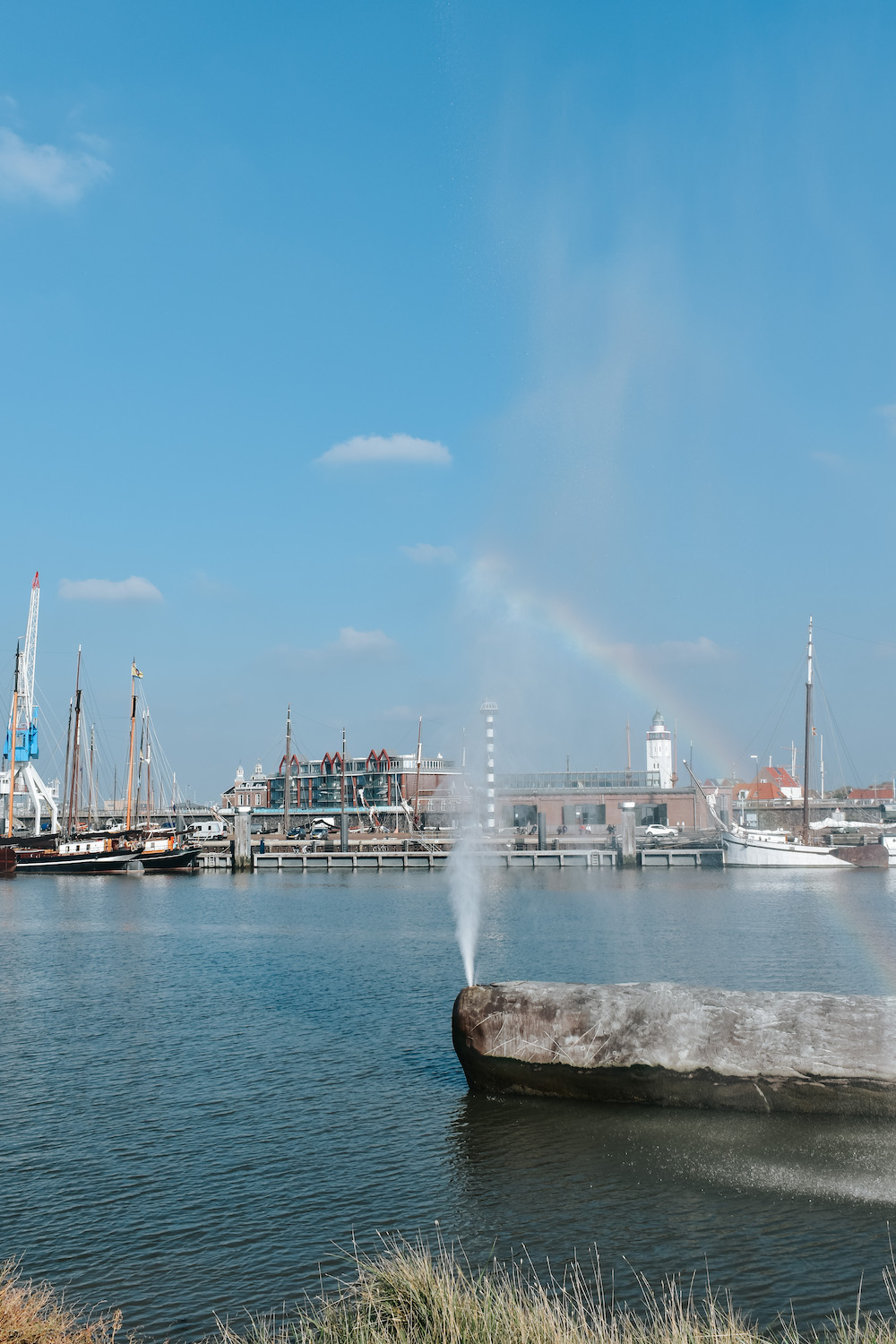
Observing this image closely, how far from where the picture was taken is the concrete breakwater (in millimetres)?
14023

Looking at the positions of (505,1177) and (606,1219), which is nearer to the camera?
(606,1219)

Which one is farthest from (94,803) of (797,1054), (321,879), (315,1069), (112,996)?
(797,1054)

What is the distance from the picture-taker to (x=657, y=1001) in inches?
596

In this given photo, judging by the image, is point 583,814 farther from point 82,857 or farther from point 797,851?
point 82,857

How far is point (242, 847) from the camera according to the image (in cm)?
9238

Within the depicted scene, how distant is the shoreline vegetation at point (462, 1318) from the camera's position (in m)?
7.25

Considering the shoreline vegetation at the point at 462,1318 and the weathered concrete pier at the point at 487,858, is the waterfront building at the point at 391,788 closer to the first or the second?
the weathered concrete pier at the point at 487,858

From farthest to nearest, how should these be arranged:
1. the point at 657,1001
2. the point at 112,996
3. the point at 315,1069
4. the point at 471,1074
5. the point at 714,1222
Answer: the point at 112,996 → the point at 315,1069 → the point at 471,1074 → the point at 657,1001 → the point at 714,1222

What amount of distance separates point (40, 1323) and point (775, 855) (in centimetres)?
8718

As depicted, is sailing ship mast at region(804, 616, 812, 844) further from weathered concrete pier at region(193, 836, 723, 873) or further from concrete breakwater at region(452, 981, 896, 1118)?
concrete breakwater at region(452, 981, 896, 1118)

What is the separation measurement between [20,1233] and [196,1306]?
339cm

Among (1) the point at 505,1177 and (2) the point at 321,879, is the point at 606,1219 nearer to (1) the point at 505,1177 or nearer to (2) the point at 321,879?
(1) the point at 505,1177

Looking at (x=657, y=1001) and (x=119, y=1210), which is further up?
(x=657, y=1001)

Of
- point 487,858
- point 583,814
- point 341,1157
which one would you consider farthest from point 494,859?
point 341,1157
